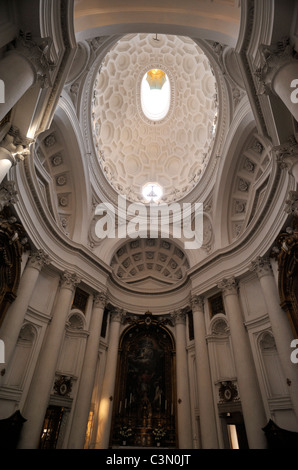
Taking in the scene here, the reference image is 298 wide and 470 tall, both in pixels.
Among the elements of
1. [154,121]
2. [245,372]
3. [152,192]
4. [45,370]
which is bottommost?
[45,370]

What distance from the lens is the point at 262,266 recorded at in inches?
448

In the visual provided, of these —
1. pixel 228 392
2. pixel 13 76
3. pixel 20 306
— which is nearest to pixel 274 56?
pixel 13 76

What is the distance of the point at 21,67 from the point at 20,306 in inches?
322

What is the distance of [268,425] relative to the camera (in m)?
9.03

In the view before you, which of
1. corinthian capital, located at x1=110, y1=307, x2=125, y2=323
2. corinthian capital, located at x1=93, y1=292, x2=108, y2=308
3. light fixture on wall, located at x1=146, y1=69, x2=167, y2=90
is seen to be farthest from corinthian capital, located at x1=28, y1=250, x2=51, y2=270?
light fixture on wall, located at x1=146, y1=69, x2=167, y2=90

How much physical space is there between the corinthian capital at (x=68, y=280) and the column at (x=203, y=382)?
6.87 metres

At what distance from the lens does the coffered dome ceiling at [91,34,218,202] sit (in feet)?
56.8

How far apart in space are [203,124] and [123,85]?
6636 mm

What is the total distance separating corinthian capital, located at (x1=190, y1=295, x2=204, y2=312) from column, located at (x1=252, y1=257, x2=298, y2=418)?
166 inches

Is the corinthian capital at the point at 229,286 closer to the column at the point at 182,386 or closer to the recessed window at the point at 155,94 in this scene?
the column at the point at 182,386

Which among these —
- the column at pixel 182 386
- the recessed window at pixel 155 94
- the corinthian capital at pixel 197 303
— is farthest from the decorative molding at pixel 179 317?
the recessed window at pixel 155 94

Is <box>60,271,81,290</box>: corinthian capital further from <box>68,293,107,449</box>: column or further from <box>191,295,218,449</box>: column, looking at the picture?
<box>191,295,218,449</box>: column

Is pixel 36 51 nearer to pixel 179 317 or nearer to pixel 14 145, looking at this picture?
pixel 14 145

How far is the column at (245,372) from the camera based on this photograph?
30.8ft
